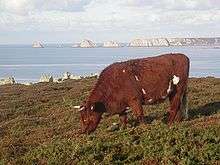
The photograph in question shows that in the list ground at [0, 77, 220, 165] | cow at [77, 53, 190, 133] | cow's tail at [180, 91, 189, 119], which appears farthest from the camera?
cow's tail at [180, 91, 189, 119]

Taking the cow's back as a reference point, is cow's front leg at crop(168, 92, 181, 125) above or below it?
below

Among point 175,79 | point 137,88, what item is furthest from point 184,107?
point 137,88

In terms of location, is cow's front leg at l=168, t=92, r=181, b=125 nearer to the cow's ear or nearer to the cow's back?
the cow's back

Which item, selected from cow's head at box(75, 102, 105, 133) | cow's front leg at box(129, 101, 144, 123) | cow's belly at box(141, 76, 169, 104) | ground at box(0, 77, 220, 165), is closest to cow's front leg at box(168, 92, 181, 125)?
cow's belly at box(141, 76, 169, 104)

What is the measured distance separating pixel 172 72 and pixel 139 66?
132cm

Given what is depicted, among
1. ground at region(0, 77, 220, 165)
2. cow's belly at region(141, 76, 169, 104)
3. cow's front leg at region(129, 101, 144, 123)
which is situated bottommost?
ground at region(0, 77, 220, 165)

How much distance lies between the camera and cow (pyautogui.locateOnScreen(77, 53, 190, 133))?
59.5 feet

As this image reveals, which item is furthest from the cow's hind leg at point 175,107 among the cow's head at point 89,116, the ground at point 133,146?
the cow's head at point 89,116

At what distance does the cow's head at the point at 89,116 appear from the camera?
18.0 metres

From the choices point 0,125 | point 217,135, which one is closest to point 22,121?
point 0,125

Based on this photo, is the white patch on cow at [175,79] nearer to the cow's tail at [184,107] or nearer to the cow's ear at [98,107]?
the cow's tail at [184,107]

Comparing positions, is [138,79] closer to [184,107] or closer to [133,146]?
[184,107]

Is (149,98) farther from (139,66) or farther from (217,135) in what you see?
(217,135)

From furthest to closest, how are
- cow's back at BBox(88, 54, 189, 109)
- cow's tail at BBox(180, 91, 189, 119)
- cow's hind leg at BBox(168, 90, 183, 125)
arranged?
1. cow's tail at BBox(180, 91, 189, 119)
2. cow's hind leg at BBox(168, 90, 183, 125)
3. cow's back at BBox(88, 54, 189, 109)
